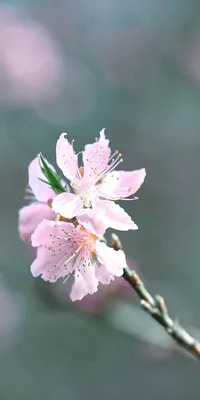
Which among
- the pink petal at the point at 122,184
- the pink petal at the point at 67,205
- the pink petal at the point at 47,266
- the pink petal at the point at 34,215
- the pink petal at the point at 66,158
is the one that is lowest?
the pink petal at the point at 47,266

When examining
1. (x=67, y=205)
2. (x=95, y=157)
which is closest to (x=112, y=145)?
(x=95, y=157)

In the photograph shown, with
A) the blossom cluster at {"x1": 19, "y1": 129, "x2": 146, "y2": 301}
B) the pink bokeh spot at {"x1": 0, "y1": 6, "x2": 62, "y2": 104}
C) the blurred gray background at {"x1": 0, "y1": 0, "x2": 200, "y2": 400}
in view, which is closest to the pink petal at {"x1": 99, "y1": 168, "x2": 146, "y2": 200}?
the blossom cluster at {"x1": 19, "y1": 129, "x2": 146, "y2": 301}

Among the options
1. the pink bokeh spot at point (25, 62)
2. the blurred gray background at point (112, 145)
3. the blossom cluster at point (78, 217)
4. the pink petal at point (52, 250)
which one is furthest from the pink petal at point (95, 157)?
Result: the pink bokeh spot at point (25, 62)

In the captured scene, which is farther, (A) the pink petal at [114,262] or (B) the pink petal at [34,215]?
(B) the pink petal at [34,215]

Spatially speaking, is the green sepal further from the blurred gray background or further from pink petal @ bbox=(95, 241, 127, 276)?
the blurred gray background

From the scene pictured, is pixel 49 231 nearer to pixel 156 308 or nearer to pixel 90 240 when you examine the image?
pixel 90 240

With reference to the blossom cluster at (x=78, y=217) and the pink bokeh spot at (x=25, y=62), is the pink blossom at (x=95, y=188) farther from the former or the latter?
the pink bokeh spot at (x=25, y=62)

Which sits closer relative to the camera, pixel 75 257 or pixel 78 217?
pixel 78 217
